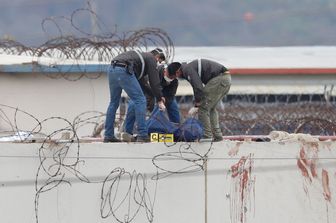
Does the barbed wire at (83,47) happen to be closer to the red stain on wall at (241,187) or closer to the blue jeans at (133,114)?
the blue jeans at (133,114)

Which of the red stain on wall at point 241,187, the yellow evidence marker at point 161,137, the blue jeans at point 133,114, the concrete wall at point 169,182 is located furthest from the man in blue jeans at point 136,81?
the red stain on wall at point 241,187

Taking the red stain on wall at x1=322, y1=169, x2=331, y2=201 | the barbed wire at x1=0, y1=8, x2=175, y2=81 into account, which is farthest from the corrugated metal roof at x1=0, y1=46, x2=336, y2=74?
the red stain on wall at x1=322, y1=169, x2=331, y2=201

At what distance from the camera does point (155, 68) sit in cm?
1420

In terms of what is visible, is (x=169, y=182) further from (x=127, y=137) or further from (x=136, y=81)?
(x=136, y=81)

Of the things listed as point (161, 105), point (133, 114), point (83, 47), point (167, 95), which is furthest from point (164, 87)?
point (83, 47)

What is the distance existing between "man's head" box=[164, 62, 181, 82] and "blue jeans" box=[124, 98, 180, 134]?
1.66 ft

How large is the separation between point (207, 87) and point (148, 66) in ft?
3.28

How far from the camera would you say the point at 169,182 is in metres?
13.9

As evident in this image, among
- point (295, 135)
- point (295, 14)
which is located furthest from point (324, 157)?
point (295, 14)

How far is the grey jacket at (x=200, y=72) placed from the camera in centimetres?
1429

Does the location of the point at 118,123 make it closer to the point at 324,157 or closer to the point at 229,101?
the point at 324,157

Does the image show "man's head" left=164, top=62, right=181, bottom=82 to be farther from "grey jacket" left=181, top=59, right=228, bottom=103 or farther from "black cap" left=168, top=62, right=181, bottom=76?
"grey jacket" left=181, top=59, right=228, bottom=103

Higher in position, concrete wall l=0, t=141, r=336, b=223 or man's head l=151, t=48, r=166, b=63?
man's head l=151, t=48, r=166, b=63

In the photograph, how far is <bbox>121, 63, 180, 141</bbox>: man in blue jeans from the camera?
1459 centimetres
